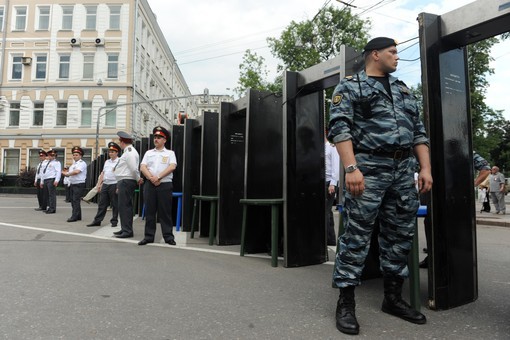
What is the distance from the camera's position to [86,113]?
34.4m

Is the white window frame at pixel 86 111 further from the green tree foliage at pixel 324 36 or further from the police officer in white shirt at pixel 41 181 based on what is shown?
the police officer in white shirt at pixel 41 181

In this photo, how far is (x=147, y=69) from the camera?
129 ft

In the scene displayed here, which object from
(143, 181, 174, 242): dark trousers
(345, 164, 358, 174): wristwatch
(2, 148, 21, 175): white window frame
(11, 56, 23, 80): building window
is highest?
(11, 56, 23, 80): building window

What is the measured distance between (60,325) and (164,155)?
3.97 m

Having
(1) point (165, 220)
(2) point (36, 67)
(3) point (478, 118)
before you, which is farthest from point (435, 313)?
(2) point (36, 67)

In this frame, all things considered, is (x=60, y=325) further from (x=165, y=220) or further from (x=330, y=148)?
(x=330, y=148)

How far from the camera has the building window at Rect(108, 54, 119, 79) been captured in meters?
34.5

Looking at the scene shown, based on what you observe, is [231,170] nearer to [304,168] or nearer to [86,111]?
[304,168]

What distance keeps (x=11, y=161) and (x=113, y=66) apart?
1189 cm

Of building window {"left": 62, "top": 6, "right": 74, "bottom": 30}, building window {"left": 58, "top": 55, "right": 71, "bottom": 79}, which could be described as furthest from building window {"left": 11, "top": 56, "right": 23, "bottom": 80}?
building window {"left": 62, "top": 6, "right": 74, "bottom": 30}

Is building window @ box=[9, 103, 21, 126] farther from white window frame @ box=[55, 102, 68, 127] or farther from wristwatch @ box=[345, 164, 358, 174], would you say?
wristwatch @ box=[345, 164, 358, 174]

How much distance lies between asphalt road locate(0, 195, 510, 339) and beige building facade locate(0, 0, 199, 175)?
1203 inches

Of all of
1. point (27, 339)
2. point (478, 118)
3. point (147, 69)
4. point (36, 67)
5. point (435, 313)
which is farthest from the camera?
point (147, 69)

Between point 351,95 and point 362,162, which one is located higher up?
point 351,95
